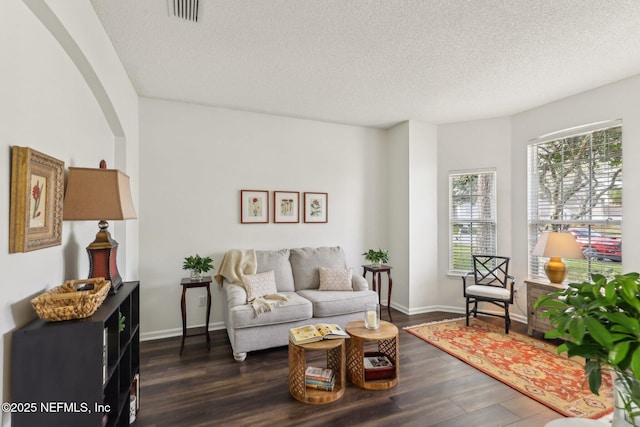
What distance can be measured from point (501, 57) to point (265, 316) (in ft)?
10.9

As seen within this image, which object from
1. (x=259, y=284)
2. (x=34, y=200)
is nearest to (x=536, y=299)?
(x=259, y=284)

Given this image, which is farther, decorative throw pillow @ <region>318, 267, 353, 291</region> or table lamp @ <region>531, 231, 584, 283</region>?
decorative throw pillow @ <region>318, 267, 353, 291</region>

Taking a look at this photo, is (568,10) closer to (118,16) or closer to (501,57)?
(501,57)

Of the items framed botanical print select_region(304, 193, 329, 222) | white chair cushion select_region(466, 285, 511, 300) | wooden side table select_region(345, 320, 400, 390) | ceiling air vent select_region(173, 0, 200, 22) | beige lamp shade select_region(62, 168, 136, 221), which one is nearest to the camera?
beige lamp shade select_region(62, 168, 136, 221)

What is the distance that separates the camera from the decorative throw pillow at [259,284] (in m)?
3.34

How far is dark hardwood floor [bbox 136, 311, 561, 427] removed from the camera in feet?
6.92

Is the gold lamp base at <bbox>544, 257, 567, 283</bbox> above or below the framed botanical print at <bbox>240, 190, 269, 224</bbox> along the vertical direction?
below

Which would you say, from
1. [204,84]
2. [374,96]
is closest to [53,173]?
[204,84]

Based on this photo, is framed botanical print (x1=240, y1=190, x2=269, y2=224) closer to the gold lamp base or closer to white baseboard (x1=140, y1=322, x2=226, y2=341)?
white baseboard (x1=140, y1=322, x2=226, y2=341)

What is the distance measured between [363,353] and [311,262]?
1667 mm

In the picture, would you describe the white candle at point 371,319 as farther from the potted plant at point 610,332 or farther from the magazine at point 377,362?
the potted plant at point 610,332

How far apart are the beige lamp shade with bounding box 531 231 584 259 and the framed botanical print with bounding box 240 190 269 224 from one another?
134 inches

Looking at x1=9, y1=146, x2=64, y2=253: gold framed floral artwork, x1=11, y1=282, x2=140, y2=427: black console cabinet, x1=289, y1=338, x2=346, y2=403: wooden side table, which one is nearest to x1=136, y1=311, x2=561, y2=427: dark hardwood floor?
x1=289, y1=338, x2=346, y2=403: wooden side table

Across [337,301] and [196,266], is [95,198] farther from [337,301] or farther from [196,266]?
[337,301]
